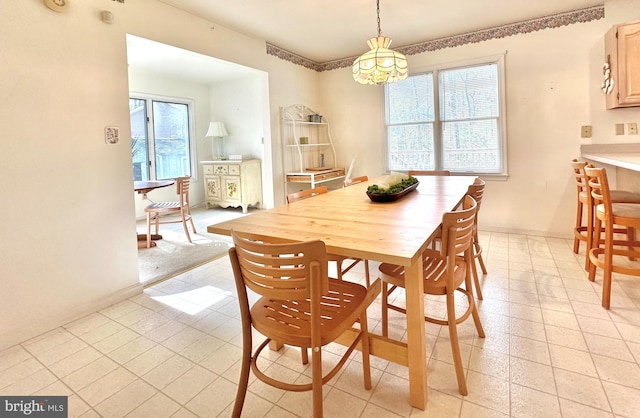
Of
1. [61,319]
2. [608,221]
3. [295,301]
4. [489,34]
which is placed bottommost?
[61,319]

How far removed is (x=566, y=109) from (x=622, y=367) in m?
2.98

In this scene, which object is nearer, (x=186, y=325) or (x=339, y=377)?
(x=339, y=377)

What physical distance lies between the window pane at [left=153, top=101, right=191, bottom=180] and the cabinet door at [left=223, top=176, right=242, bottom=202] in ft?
3.47

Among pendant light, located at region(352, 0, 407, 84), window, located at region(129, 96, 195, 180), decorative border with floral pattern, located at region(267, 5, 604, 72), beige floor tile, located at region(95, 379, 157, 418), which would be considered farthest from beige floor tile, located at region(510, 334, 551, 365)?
window, located at region(129, 96, 195, 180)

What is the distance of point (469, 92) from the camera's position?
4070mm

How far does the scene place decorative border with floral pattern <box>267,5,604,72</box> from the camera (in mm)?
3395

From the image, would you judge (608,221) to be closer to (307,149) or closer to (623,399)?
(623,399)

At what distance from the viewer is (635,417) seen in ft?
4.22

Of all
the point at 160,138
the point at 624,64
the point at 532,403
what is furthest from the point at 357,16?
the point at 160,138

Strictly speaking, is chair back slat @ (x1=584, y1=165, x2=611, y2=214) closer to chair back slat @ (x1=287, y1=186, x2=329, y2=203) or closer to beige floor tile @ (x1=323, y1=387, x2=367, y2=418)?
chair back slat @ (x1=287, y1=186, x2=329, y2=203)

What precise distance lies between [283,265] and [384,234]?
1.51 feet

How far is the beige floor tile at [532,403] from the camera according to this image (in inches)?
52.1

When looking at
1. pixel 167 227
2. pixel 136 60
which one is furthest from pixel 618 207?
pixel 136 60

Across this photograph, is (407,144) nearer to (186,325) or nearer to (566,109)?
(566,109)
